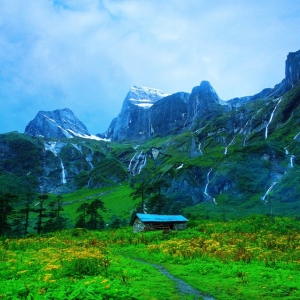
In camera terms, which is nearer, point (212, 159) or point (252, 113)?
point (212, 159)

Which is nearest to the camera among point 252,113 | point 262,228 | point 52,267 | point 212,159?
point 52,267

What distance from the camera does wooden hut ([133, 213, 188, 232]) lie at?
46031 millimetres

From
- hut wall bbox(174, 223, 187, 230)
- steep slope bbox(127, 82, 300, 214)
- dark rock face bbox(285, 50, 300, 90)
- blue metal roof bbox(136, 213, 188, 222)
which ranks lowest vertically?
hut wall bbox(174, 223, 187, 230)

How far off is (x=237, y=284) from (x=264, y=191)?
2664 inches


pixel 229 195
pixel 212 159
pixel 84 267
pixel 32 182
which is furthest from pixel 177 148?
pixel 84 267

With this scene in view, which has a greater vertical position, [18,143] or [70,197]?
[18,143]

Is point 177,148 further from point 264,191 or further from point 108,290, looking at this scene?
point 108,290

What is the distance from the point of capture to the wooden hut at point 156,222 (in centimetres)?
4603

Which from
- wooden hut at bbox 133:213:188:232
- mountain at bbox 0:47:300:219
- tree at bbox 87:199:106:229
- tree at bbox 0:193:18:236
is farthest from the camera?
mountain at bbox 0:47:300:219

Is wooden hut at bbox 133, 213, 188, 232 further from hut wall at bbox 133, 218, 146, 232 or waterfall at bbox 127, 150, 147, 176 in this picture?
waterfall at bbox 127, 150, 147, 176

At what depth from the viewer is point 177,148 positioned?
182m

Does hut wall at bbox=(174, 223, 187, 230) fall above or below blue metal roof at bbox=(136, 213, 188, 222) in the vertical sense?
below

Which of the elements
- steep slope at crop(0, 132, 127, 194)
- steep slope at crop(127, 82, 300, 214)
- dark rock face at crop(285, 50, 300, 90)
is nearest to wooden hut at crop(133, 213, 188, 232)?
steep slope at crop(127, 82, 300, 214)

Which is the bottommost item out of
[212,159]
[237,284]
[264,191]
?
[237,284]
